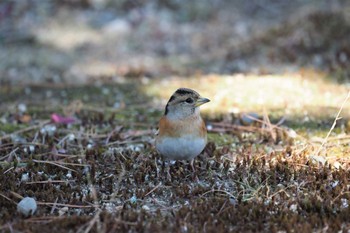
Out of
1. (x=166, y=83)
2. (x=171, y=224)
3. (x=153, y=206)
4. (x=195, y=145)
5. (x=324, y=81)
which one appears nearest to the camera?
(x=171, y=224)

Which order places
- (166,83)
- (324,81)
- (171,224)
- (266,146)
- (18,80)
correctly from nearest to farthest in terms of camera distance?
1. (171,224)
2. (266,146)
3. (324,81)
4. (166,83)
5. (18,80)

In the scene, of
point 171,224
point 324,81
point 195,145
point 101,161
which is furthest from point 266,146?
point 324,81

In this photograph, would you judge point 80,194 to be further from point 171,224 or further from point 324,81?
point 324,81

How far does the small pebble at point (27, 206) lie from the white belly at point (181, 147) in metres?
1.50

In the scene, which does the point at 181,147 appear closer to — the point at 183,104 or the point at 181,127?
the point at 181,127

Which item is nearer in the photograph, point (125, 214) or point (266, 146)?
point (125, 214)

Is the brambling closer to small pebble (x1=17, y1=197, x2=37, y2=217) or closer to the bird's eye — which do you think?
the bird's eye

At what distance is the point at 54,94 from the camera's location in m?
11.2

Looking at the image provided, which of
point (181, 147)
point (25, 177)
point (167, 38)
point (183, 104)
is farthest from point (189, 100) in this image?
point (167, 38)

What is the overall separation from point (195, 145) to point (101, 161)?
1.36 metres

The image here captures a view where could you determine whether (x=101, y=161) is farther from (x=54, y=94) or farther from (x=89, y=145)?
(x=54, y=94)

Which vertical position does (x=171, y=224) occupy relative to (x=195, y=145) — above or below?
below

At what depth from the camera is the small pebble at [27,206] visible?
17.5 feet

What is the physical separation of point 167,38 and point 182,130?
9.29m
